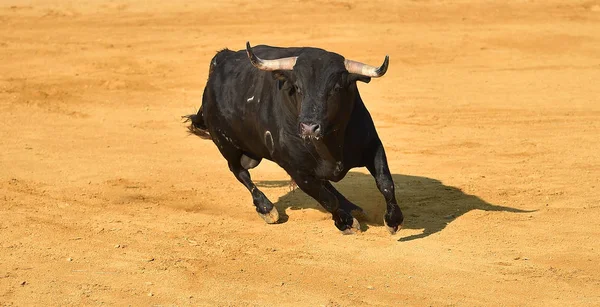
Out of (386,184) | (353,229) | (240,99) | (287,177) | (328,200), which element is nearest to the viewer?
(386,184)

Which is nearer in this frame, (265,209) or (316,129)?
(316,129)

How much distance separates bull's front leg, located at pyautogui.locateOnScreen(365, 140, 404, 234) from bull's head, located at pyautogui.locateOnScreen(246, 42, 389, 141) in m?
0.50

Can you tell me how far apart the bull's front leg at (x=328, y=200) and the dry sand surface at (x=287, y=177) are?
0.16 metres

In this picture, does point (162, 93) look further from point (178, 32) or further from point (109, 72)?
point (178, 32)

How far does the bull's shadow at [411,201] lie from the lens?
10.1 m

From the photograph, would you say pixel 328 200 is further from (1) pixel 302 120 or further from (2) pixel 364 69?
(2) pixel 364 69

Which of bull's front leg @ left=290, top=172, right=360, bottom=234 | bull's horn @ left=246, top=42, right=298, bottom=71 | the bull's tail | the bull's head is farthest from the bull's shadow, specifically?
bull's horn @ left=246, top=42, right=298, bottom=71

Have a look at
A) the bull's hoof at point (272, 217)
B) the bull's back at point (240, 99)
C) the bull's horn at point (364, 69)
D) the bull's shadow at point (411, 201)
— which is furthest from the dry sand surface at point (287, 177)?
the bull's horn at point (364, 69)

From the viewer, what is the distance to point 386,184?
9.34 metres

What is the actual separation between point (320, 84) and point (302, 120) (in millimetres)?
368

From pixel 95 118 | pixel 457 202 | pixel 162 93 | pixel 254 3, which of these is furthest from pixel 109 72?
pixel 457 202

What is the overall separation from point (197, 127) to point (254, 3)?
11770 mm

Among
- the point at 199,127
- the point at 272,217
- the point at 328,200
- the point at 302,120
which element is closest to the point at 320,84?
the point at 302,120

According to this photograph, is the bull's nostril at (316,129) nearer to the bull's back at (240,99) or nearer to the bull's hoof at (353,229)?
the bull's back at (240,99)
